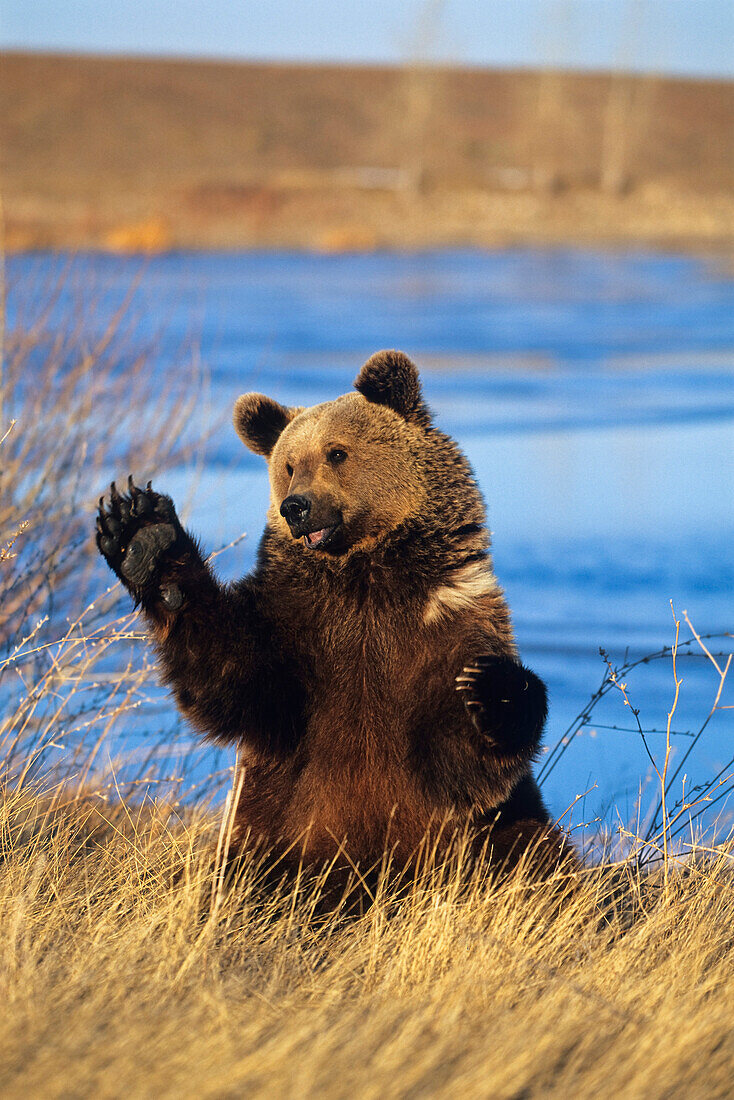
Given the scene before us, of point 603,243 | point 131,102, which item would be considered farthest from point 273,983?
point 131,102

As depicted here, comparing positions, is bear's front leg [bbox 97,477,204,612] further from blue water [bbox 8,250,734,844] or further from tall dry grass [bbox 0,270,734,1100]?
blue water [bbox 8,250,734,844]

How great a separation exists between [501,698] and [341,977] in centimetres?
73

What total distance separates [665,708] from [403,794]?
3565 mm

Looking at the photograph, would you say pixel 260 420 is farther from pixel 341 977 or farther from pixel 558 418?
pixel 558 418

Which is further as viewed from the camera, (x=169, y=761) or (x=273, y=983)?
(x=169, y=761)

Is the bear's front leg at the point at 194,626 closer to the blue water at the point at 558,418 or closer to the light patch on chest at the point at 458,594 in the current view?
the light patch on chest at the point at 458,594

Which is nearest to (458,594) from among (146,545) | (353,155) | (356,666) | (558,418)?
(356,666)

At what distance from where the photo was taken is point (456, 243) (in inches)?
1384

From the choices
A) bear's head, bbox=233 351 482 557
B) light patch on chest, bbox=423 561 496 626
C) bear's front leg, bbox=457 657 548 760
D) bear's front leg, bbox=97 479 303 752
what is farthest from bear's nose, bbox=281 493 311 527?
bear's front leg, bbox=457 657 548 760

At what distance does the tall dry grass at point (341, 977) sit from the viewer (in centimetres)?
222

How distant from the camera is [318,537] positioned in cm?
331

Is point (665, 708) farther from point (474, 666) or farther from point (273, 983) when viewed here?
point (273, 983)

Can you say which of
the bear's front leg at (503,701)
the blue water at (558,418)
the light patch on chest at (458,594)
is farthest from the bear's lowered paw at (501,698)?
the blue water at (558,418)

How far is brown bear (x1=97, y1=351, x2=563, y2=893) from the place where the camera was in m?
3.15
